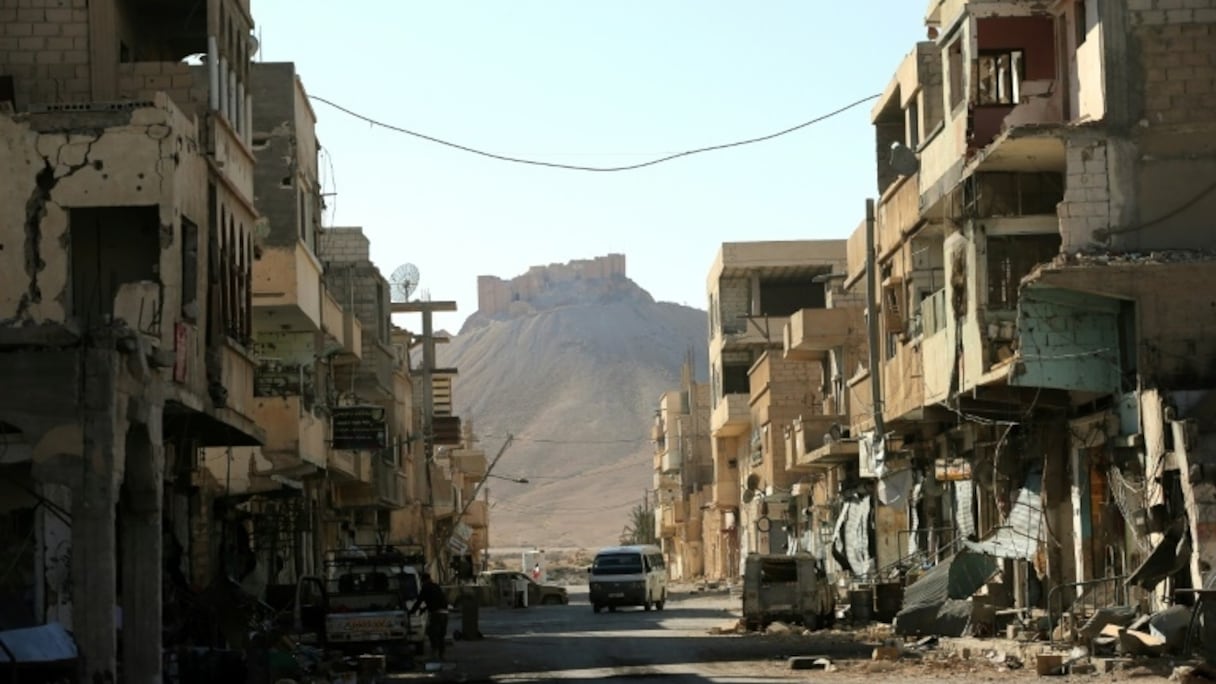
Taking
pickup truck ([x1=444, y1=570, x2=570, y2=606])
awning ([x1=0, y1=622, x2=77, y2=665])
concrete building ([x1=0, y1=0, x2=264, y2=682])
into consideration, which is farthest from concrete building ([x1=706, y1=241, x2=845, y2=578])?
awning ([x1=0, y1=622, x2=77, y2=665])

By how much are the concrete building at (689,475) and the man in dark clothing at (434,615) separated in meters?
62.5

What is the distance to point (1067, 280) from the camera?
29.3m

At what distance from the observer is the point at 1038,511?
34125mm

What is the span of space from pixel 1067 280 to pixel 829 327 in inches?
1095

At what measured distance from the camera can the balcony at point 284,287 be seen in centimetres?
4044

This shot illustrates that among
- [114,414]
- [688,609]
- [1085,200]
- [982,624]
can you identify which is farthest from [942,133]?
[688,609]

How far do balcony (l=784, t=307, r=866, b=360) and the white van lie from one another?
804 centimetres

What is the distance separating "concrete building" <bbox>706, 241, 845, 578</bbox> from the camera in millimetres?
75938

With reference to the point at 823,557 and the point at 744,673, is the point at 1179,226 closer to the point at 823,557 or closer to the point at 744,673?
the point at 744,673

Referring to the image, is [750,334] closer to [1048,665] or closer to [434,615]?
[434,615]

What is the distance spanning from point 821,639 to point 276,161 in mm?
14737

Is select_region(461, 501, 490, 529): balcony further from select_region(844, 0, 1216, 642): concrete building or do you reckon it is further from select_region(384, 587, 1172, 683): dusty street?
select_region(844, 0, 1216, 642): concrete building

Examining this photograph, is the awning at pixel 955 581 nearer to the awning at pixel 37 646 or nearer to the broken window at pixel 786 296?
the awning at pixel 37 646

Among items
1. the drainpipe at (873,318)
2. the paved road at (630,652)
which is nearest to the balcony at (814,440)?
the paved road at (630,652)
